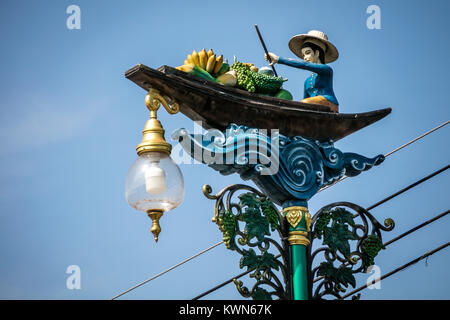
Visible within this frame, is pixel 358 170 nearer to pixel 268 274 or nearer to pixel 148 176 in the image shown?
pixel 268 274

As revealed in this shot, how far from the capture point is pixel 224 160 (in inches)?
303

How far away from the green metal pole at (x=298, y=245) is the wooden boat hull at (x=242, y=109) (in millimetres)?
762

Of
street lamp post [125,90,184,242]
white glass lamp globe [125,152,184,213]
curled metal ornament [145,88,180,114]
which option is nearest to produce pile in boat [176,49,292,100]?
curled metal ornament [145,88,180,114]

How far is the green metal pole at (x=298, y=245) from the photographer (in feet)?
25.6

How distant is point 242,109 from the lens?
7996mm

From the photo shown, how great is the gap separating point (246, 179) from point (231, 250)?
0.78m

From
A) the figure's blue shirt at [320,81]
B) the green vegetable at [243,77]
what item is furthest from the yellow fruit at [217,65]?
the figure's blue shirt at [320,81]

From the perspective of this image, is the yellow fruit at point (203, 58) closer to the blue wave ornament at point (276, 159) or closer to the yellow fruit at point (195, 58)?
the yellow fruit at point (195, 58)

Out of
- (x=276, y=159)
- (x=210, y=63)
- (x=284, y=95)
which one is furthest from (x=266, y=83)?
(x=276, y=159)

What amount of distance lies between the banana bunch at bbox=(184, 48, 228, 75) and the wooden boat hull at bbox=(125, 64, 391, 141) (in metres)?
0.24

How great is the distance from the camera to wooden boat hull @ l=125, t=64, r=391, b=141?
7520 mm

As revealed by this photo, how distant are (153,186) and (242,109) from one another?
1.56 meters

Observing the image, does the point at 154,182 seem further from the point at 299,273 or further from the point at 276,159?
the point at 299,273
